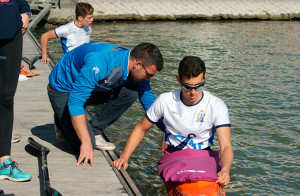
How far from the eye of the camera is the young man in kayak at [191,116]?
15.6ft

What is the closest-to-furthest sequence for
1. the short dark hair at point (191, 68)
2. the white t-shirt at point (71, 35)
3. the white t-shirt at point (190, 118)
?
1. the short dark hair at point (191, 68)
2. the white t-shirt at point (190, 118)
3. the white t-shirt at point (71, 35)

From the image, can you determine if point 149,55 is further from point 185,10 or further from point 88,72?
point 185,10

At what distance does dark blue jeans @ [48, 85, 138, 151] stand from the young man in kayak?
76 cm

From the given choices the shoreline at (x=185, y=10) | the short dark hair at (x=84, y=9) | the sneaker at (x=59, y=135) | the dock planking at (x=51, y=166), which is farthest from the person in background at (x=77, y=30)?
the shoreline at (x=185, y=10)

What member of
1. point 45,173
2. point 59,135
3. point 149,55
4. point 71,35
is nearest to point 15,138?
point 59,135

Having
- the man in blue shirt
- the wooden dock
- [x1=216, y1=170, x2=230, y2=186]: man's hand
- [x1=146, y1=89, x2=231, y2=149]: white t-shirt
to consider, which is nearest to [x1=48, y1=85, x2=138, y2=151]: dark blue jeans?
the man in blue shirt

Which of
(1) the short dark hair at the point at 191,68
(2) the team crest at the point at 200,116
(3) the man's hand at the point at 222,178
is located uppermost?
(1) the short dark hair at the point at 191,68

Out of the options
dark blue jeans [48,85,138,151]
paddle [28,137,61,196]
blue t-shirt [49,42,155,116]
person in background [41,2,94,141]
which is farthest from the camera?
person in background [41,2,94,141]

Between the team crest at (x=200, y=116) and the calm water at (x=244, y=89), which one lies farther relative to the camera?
the calm water at (x=244, y=89)

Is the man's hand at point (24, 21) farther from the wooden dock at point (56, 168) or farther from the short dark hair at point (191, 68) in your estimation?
the short dark hair at point (191, 68)

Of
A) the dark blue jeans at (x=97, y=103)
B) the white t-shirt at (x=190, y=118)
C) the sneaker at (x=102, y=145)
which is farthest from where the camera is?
the sneaker at (x=102, y=145)

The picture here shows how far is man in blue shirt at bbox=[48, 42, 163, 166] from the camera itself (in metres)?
5.06

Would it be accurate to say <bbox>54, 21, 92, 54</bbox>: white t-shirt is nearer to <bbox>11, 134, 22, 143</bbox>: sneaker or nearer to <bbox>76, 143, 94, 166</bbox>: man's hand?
<bbox>11, 134, 22, 143</bbox>: sneaker

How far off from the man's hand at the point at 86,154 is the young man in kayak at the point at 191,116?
33 cm
